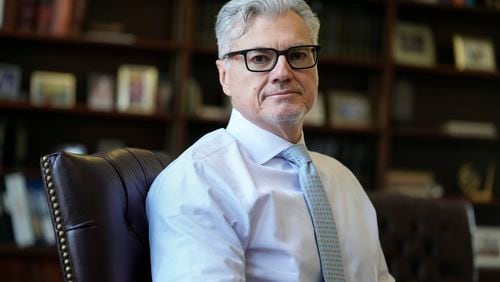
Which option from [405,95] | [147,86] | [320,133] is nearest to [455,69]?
[405,95]

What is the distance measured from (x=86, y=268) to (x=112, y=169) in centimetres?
25

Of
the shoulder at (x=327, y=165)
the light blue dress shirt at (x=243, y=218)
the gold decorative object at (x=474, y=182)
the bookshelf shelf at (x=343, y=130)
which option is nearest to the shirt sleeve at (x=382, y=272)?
the light blue dress shirt at (x=243, y=218)

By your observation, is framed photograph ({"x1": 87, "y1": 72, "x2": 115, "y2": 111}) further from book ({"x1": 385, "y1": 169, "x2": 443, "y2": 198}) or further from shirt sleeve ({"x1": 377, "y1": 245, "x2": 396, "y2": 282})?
shirt sleeve ({"x1": 377, "y1": 245, "x2": 396, "y2": 282})

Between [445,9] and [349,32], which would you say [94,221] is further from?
[445,9]

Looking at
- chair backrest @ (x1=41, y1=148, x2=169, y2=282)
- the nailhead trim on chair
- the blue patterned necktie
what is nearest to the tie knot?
the blue patterned necktie

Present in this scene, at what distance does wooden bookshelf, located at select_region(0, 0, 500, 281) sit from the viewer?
12.9ft

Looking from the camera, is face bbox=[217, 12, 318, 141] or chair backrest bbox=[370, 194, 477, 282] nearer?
face bbox=[217, 12, 318, 141]

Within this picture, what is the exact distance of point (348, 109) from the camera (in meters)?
4.32

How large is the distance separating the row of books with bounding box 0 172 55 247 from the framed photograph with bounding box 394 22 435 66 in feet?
7.15

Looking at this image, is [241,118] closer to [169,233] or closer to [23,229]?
[169,233]

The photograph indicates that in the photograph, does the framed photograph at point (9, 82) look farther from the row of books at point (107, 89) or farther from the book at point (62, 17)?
the book at point (62, 17)

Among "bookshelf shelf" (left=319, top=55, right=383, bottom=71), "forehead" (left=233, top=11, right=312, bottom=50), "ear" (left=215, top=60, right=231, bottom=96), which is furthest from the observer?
"bookshelf shelf" (left=319, top=55, right=383, bottom=71)

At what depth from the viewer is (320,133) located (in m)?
4.34

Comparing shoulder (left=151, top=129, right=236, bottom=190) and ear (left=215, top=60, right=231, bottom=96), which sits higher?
ear (left=215, top=60, right=231, bottom=96)
